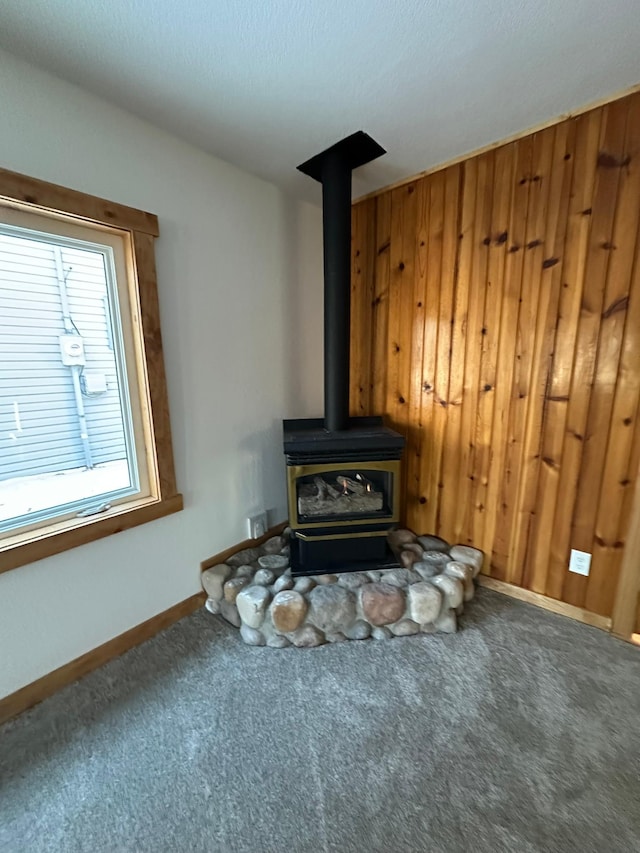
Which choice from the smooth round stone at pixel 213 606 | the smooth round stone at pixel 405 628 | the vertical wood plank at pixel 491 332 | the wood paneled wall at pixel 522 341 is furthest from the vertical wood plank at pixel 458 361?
the smooth round stone at pixel 213 606

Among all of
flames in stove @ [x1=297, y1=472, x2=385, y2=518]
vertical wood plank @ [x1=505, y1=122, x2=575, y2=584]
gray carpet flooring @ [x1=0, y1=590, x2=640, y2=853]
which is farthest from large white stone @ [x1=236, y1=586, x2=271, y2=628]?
vertical wood plank @ [x1=505, y1=122, x2=575, y2=584]

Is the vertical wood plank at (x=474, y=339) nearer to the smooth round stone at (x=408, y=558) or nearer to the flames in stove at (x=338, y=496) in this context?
the smooth round stone at (x=408, y=558)

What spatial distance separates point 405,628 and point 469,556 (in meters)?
0.62

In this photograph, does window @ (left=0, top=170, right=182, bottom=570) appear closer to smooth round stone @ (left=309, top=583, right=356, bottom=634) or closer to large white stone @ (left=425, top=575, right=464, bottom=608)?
smooth round stone @ (left=309, top=583, right=356, bottom=634)

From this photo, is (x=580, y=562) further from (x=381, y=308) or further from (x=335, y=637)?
(x=381, y=308)

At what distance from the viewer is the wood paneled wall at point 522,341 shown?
1.63 m

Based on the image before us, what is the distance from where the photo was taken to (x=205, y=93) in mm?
1454

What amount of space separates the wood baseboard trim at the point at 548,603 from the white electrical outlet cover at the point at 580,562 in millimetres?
203

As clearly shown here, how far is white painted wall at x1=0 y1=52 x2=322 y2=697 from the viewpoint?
140cm

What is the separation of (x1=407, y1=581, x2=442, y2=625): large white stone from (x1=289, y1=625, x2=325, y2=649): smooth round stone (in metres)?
0.49

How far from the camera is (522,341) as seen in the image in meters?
1.90

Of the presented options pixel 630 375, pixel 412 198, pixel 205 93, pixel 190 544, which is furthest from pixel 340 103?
pixel 190 544

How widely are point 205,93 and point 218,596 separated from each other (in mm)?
2389

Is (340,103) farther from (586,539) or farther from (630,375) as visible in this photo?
(586,539)
